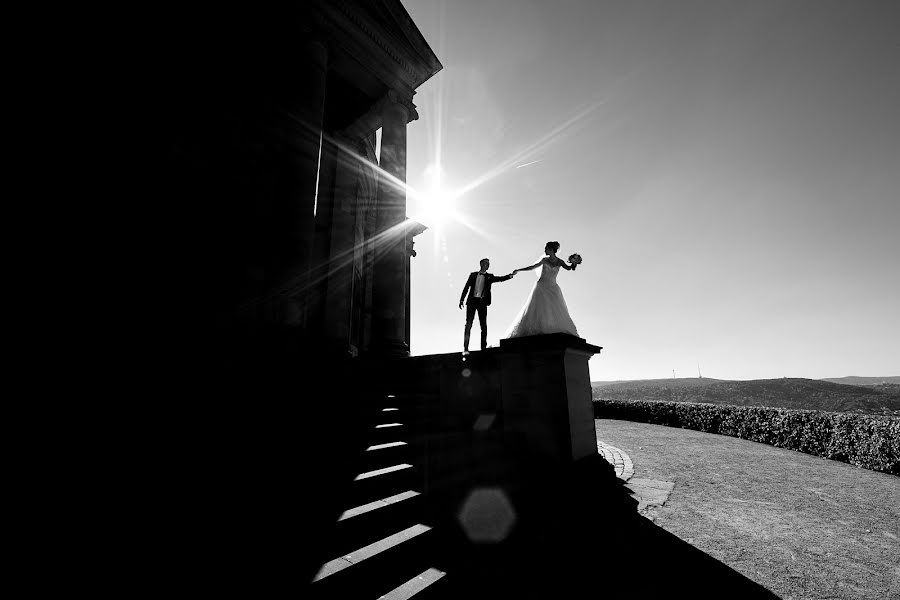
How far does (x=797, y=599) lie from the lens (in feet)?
9.32

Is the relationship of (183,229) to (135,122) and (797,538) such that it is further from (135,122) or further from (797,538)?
(797,538)

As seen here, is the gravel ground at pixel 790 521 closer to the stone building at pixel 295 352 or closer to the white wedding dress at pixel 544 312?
the stone building at pixel 295 352

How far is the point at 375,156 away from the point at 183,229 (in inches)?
361

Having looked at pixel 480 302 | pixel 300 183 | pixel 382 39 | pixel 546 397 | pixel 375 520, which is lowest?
pixel 375 520

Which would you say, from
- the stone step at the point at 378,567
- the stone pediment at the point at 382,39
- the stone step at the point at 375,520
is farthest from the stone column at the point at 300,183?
the stone step at the point at 378,567

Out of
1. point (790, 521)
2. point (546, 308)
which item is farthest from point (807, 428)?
point (546, 308)

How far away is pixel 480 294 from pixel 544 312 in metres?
1.49

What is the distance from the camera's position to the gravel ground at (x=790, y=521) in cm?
319

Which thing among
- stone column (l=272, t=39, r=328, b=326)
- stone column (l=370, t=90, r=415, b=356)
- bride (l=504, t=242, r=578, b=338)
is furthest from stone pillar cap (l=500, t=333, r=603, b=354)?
stone column (l=272, t=39, r=328, b=326)

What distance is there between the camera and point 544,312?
5.73 metres

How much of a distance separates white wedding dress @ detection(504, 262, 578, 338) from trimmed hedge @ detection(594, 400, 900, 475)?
31.0 feet

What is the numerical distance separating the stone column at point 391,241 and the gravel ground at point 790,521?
566 cm

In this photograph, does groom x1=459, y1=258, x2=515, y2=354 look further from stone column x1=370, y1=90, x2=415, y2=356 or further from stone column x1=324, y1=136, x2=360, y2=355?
stone column x1=324, y1=136, x2=360, y2=355

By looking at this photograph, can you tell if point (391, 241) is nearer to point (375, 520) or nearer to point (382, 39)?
point (382, 39)
